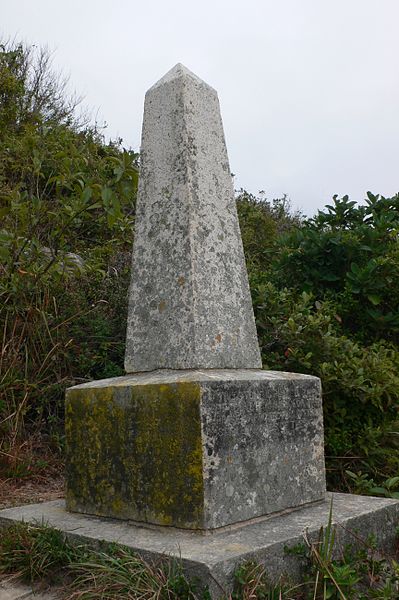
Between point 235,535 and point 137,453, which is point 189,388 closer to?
point 137,453

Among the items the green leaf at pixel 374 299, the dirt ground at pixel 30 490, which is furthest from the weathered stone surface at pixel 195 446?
the green leaf at pixel 374 299

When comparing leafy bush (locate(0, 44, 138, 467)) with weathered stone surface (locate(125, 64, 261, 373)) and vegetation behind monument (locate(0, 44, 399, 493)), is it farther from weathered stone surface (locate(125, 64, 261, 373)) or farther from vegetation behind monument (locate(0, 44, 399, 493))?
weathered stone surface (locate(125, 64, 261, 373))

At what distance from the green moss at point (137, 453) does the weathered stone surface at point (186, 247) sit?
0.78 feet

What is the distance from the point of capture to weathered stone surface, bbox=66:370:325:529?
260 cm

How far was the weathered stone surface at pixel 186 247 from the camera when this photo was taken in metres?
2.95

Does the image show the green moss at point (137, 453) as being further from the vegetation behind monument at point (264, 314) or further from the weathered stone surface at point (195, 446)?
the vegetation behind monument at point (264, 314)

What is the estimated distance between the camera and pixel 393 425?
13.5ft

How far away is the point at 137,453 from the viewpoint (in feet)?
9.12

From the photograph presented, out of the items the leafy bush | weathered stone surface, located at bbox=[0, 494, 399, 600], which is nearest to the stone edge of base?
weathered stone surface, located at bbox=[0, 494, 399, 600]

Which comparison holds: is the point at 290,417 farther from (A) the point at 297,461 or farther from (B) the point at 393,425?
(B) the point at 393,425

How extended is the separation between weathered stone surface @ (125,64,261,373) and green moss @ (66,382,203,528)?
24 centimetres

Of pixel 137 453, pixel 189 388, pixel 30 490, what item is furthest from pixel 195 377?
pixel 30 490

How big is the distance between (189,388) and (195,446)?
0.23 meters

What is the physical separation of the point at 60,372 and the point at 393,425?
2.47 metres
